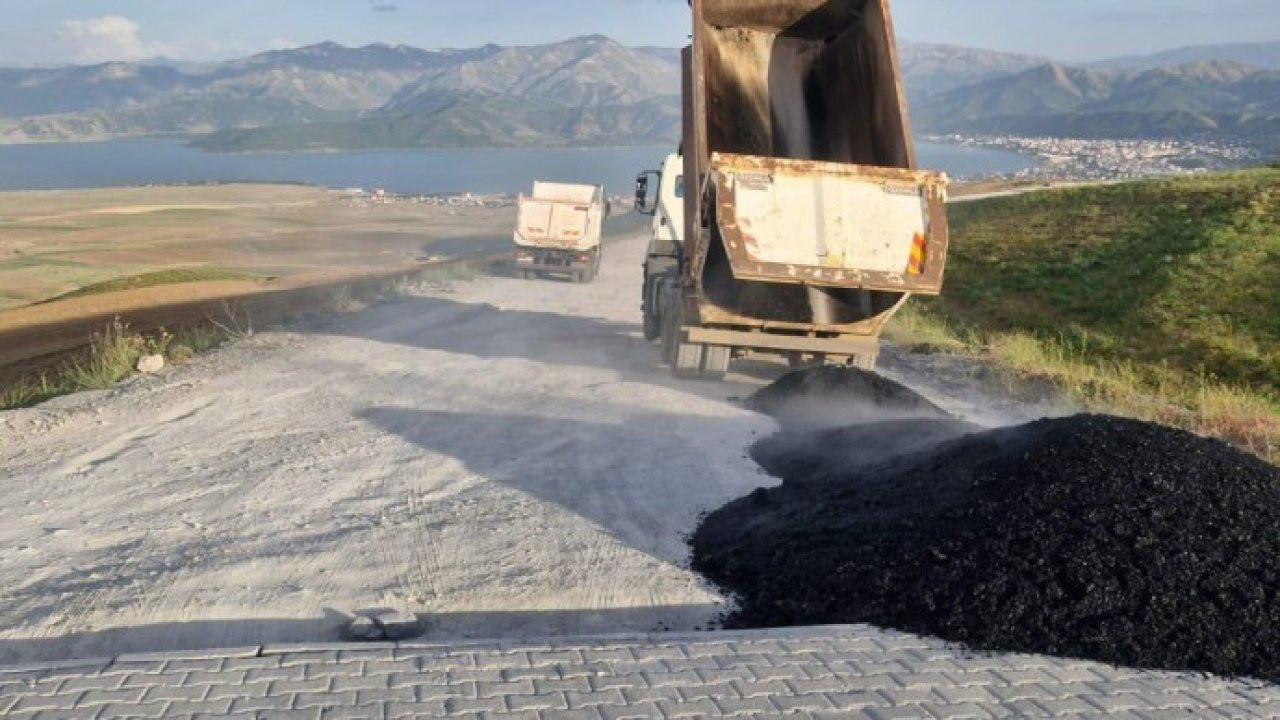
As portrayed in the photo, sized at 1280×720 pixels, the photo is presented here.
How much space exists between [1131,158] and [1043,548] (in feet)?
474

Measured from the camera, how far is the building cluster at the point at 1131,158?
345ft

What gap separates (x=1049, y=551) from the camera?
5555mm

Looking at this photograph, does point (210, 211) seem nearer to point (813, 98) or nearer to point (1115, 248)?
point (1115, 248)

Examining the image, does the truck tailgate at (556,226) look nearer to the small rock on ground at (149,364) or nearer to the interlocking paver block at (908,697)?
the small rock on ground at (149,364)

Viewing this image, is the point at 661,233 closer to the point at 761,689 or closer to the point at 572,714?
the point at 761,689

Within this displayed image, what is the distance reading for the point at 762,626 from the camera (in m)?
5.68

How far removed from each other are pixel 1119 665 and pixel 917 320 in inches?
596

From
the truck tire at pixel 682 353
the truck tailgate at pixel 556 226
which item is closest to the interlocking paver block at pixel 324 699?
the truck tire at pixel 682 353

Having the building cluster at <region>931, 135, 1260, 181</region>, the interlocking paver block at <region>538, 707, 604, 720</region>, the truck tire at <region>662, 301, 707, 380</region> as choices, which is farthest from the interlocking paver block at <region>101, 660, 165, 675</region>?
the building cluster at <region>931, 135, 1260, 181</region>

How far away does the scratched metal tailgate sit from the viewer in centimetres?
1048

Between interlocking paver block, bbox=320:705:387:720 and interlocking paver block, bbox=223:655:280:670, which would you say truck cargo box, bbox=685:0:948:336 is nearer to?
interlocking paver block, bbox=223:655:280:670

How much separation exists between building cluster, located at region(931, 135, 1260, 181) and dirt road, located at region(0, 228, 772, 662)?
288ft

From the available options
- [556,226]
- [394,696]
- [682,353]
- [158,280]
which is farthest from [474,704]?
[158,280]

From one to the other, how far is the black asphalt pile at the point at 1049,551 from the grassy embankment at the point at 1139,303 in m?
4.29
